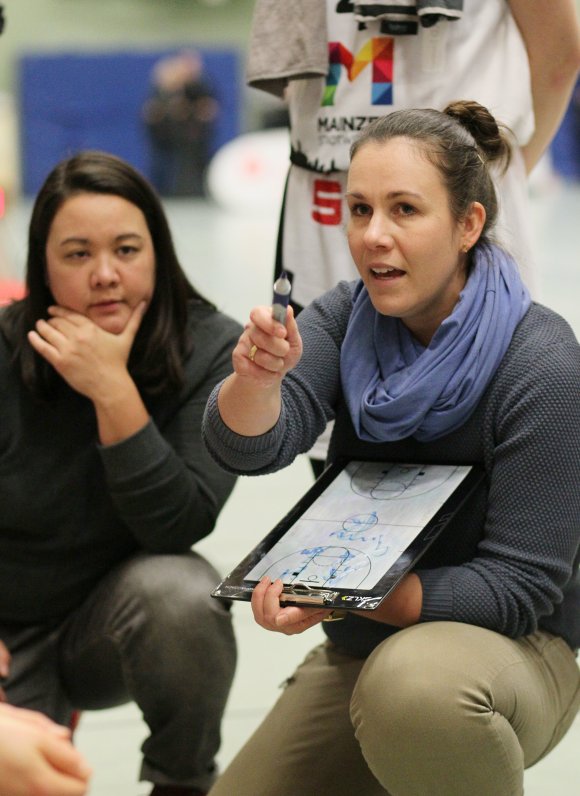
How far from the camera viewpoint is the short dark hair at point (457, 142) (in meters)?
1.73

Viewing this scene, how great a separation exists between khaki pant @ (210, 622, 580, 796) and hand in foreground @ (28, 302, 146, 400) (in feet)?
2.32

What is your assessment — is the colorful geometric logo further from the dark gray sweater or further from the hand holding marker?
the hand holding marker

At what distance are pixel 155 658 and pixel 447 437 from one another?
65 cm

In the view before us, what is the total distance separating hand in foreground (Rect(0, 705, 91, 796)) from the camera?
1.18 metres

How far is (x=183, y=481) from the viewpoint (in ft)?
6.91

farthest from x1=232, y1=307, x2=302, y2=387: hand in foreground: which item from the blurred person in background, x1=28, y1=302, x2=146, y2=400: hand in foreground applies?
the blurred person in background

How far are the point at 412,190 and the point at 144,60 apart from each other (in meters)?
12.8

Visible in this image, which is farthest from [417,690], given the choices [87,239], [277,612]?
[87,239]

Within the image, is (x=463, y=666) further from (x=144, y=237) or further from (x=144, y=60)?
(x=144, y=60)

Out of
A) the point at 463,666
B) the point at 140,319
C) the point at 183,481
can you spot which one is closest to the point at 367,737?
the point at 463,666

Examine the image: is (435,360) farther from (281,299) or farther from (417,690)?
(417,690)

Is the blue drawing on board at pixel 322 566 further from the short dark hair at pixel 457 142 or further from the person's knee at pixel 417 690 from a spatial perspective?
the short dark hair at pixel 457 142

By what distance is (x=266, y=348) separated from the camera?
1.60 m

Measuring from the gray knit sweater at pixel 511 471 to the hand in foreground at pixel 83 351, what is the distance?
0.40 meters
